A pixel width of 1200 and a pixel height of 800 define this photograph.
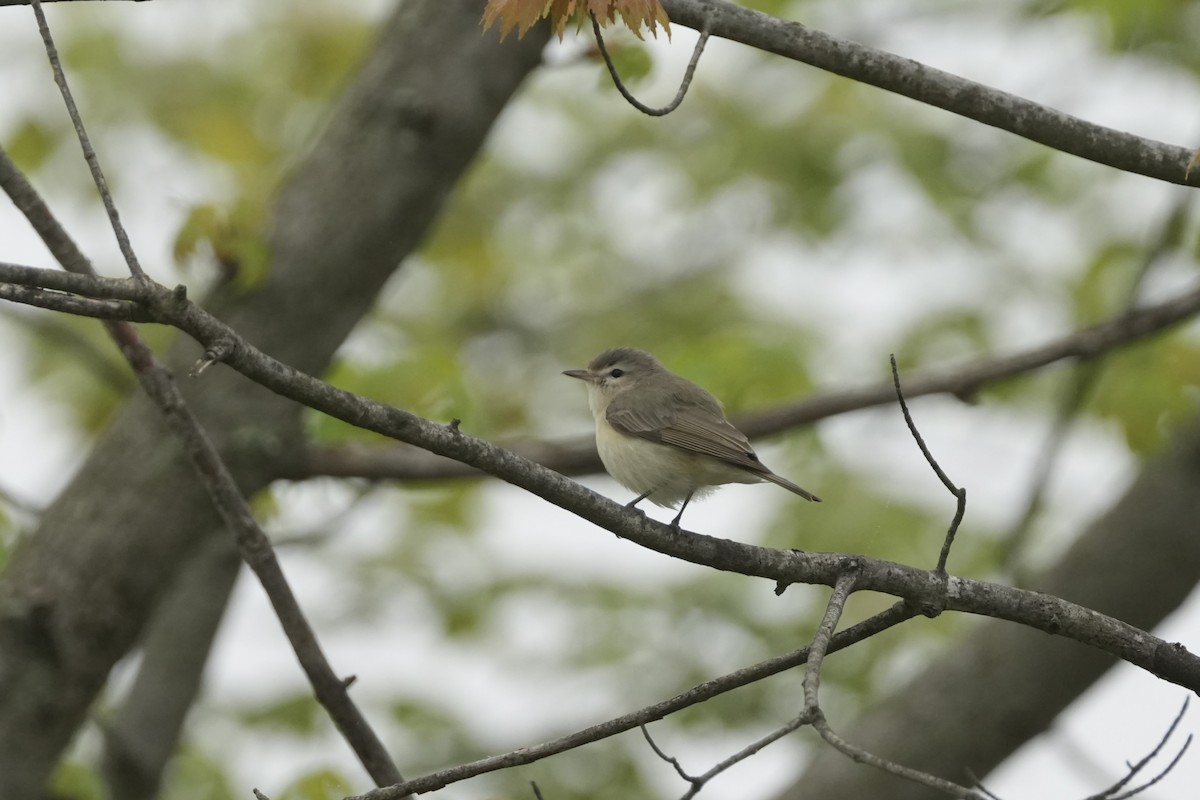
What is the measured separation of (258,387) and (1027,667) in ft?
13.6

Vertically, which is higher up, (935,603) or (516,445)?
(516,445)

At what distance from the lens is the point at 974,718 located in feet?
20.6

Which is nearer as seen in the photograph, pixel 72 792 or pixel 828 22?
pixel 72 792

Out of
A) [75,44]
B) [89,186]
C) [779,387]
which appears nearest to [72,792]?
[779,387]

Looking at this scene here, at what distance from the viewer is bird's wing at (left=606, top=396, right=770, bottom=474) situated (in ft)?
17.6

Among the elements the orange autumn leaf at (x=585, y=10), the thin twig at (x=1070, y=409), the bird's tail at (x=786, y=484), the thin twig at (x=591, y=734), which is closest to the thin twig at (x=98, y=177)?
the orange autumn leaf at (x=585, y=10)

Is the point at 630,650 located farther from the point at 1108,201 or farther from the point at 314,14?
the point at 314,14

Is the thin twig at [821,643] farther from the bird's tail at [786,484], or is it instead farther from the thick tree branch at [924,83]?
the bird's tail at [786,484]

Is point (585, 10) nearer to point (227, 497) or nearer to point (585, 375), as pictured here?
point (227, 497)

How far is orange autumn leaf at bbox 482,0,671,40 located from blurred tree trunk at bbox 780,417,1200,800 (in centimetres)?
412

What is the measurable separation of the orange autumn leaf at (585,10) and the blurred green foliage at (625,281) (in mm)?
3990

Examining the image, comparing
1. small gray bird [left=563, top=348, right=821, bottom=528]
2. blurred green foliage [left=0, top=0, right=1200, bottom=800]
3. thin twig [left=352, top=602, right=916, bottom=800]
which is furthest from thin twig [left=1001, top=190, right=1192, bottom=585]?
thin twig [left=352, top=602, right=916, bottom=800]

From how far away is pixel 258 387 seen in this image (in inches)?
228

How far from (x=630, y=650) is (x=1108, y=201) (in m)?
5.38
